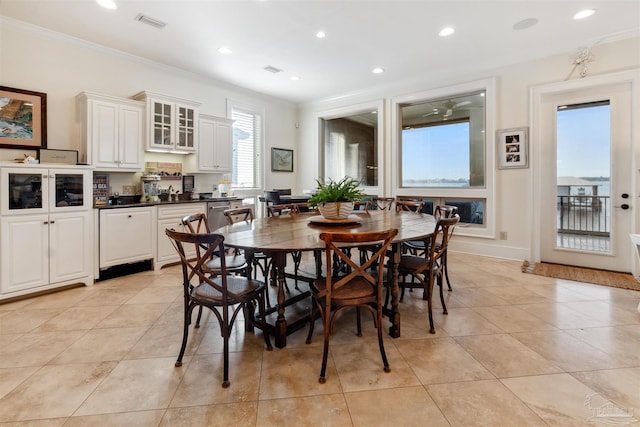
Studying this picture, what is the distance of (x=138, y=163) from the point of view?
4078 millimetres

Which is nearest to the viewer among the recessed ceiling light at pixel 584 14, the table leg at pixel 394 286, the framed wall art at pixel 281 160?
the table leg at pixel 394 286

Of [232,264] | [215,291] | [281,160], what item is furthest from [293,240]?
[281,160]

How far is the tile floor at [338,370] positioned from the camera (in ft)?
4.87

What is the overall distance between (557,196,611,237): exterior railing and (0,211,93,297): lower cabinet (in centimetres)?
617

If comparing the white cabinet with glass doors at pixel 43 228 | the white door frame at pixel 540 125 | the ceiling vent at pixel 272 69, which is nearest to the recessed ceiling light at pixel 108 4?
the white cabinet with glass doors at pixel 43 228

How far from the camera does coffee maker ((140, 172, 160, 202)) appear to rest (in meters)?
4.23

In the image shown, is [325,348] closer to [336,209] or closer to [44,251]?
[336,209]

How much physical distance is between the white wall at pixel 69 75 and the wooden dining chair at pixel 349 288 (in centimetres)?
381

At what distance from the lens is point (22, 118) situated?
133 inches

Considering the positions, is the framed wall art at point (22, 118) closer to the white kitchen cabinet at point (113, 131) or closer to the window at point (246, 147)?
the white kitchen cabinet at point (113, 131)

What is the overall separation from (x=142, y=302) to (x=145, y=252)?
1.21 m

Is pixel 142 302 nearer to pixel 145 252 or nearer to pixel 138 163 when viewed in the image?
pixel 145 252

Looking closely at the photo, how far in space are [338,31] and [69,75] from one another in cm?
340

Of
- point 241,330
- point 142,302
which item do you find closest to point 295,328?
point 241,330
